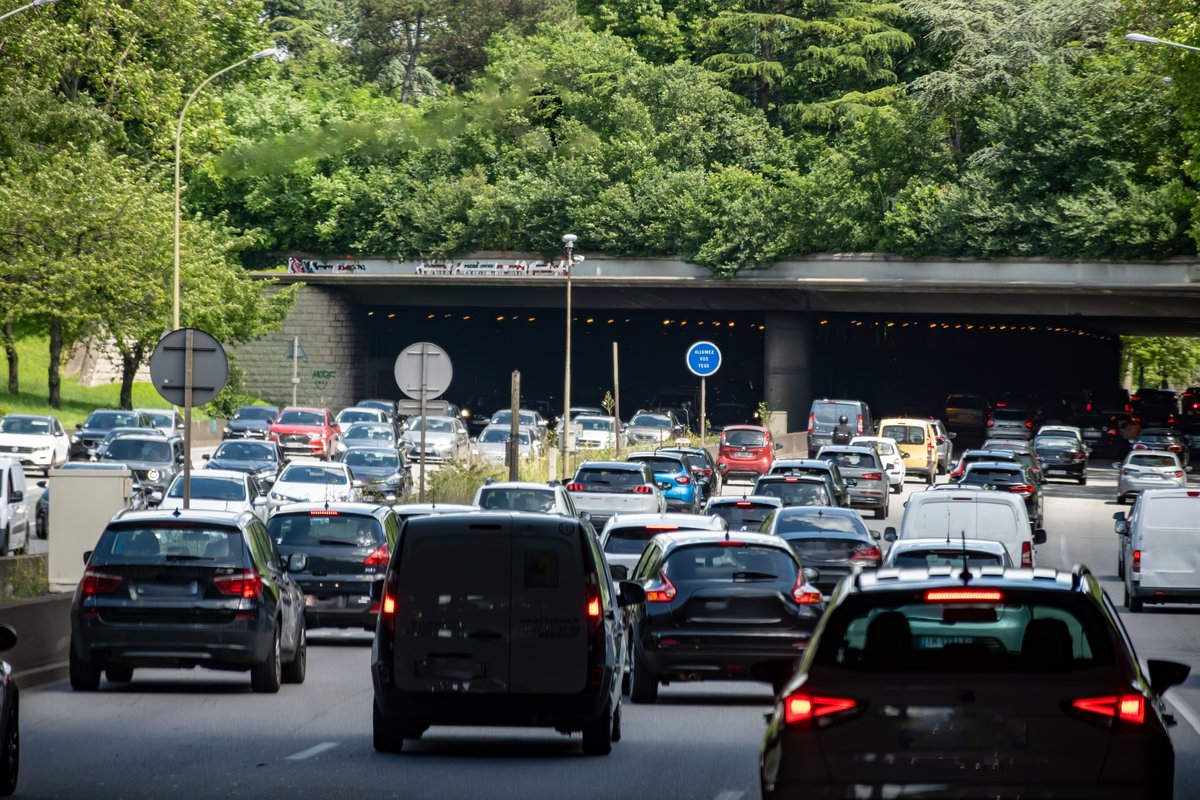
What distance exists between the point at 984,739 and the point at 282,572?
36.2 ft

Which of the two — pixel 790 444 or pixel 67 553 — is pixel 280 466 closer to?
pixel 67 553

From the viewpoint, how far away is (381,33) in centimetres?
10950

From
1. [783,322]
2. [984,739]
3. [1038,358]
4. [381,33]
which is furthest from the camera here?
[381,33]

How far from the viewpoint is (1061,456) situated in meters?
58.5

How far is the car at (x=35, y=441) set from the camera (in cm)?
4678

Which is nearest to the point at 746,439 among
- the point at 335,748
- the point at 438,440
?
the point at 438,440

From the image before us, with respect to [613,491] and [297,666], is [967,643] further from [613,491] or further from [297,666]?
[613,491]

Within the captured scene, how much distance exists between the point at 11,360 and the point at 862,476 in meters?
33.3

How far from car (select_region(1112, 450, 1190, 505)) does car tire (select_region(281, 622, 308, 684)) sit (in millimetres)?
35915

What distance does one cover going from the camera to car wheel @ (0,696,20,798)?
10758 millimetres

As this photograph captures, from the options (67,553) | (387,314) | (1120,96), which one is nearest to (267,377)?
(387,314)

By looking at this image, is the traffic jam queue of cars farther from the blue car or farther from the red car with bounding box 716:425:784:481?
the red car with bounding box 716:425:784:481

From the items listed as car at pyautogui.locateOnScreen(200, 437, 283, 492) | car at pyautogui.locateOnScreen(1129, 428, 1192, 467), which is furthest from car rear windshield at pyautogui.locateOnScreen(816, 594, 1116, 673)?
car at pyautogui.locateOnScreen(1129, 428, 1192, 467)

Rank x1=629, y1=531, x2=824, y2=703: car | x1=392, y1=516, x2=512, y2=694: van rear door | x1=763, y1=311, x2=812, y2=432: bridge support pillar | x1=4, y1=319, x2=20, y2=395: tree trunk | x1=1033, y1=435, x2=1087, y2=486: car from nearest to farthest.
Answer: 1. x1=392, y1=516, x2=512, y2=694: van rear door
2. x1=629, y1=531, x2=824, y2=703: car
3. x1=1033, y1=435, x2=1087, y2=486: car
4. x1=4, y1=319, x2=20, y2=395: tree trunk
5. x1=763, y1=311, x2=812, y2=432: bridge support pillar
